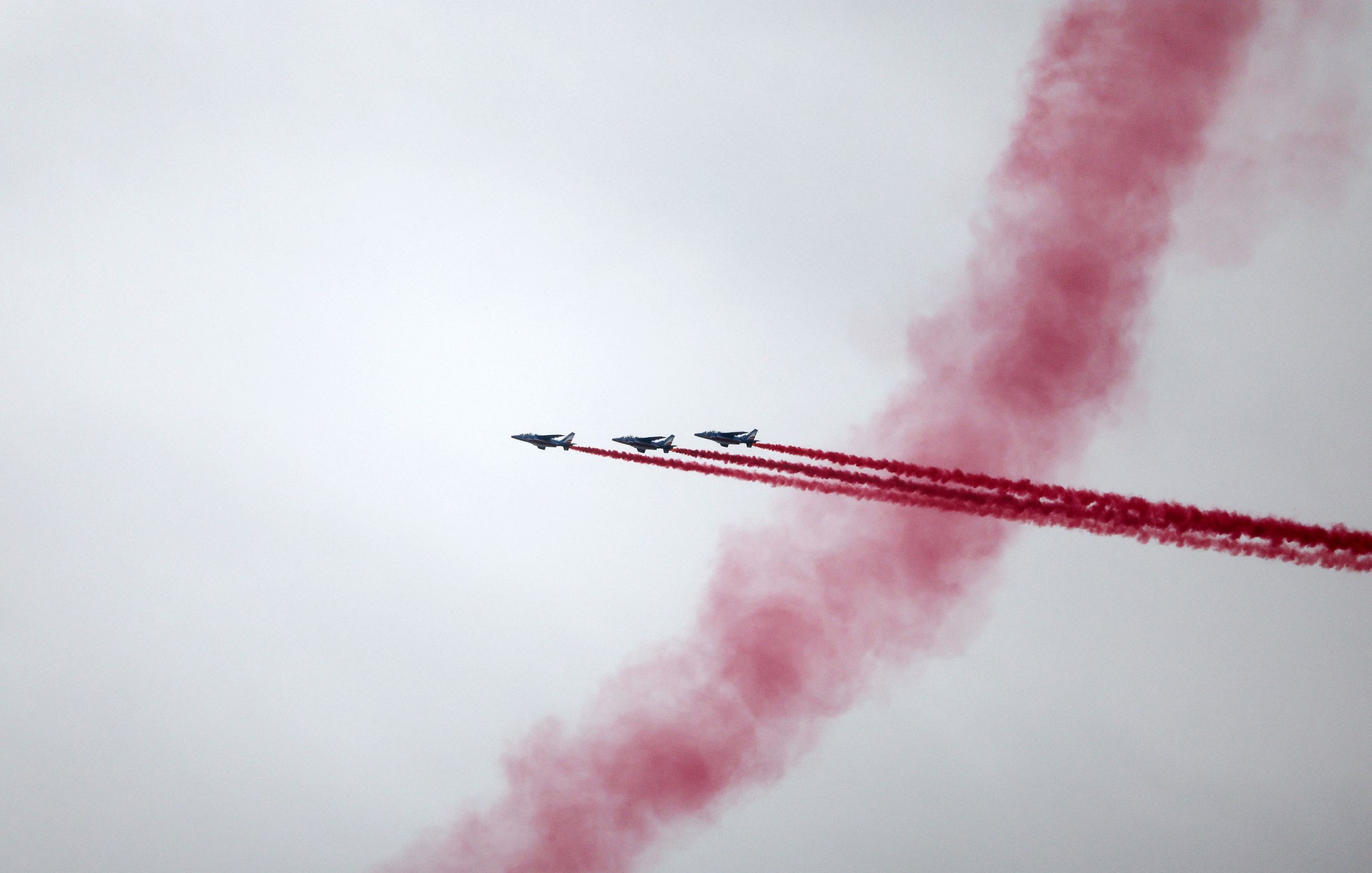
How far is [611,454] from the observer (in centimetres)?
5059

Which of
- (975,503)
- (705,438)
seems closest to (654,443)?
(705,438)

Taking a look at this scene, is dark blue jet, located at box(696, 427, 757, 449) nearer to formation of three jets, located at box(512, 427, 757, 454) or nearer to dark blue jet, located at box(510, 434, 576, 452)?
formation of three jets, located at box(512, 427, 757, 454)

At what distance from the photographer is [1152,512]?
39.7 meters

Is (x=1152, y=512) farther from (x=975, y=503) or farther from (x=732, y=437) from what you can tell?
(x=732, y=437)

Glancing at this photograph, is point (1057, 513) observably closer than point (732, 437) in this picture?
Yes

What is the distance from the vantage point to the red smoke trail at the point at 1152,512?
120 feet

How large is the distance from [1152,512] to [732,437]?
56.2ft

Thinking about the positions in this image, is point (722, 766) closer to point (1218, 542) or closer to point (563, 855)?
point (563, 855)

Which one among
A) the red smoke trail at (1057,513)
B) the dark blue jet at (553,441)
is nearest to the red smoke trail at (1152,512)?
the red smoke trail at (1057,513)

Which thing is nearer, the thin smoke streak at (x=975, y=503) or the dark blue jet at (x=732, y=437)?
the thin smoke streak at (x=975, y=503)

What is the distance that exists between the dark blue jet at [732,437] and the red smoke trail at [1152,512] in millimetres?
2901

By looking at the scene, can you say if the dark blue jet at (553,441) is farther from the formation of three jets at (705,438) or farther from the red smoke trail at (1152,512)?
the red smoke trail at (1152,512)

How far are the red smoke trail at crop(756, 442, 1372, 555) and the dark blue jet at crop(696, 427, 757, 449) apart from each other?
9.52 feet

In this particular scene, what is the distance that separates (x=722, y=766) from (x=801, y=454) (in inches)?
545
